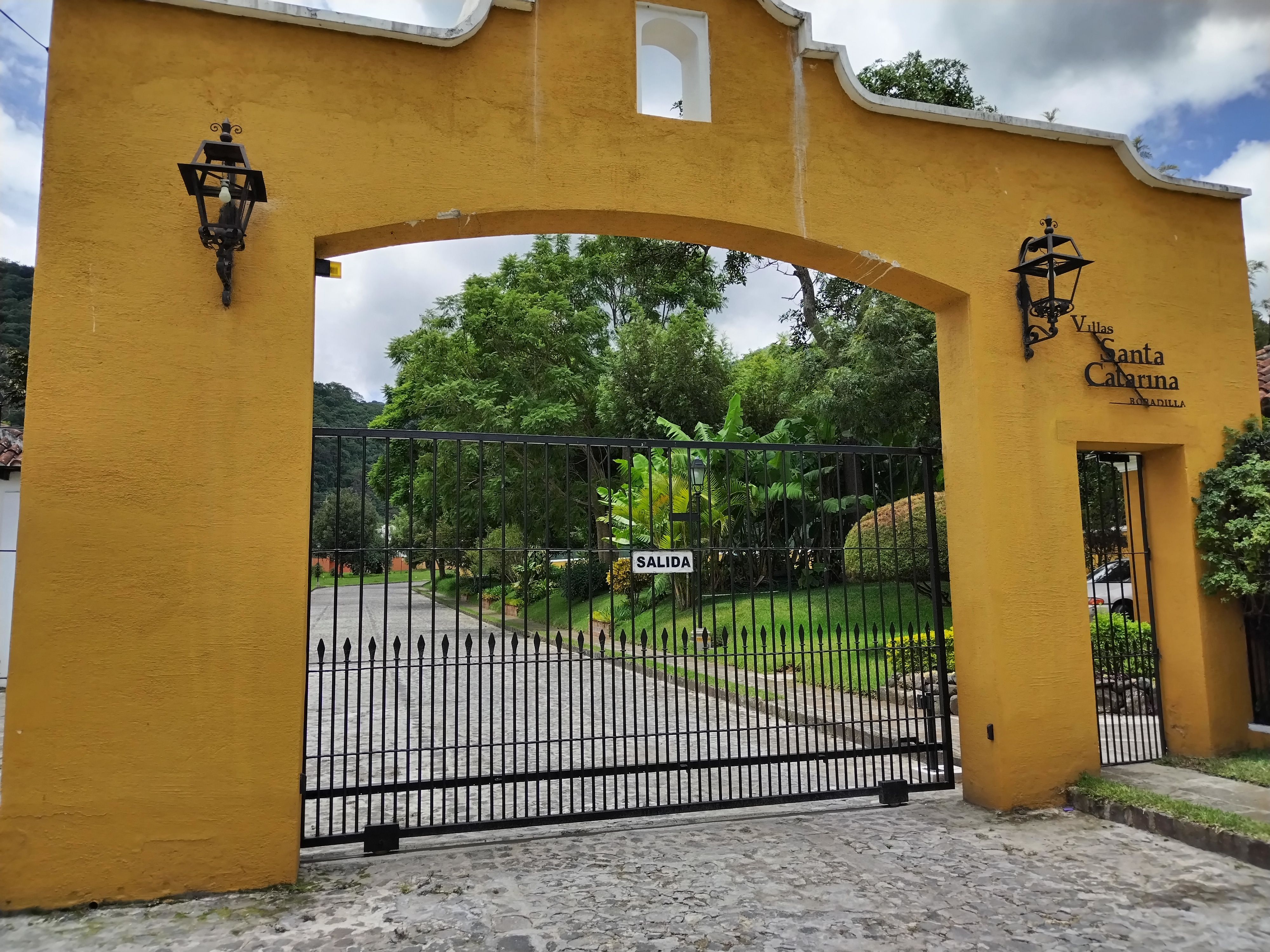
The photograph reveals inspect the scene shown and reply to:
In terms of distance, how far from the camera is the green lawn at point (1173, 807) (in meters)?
4.79

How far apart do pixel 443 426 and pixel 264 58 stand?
66.6 feet

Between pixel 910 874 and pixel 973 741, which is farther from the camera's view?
pixel 973 741

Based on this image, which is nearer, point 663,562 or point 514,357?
point 663,562

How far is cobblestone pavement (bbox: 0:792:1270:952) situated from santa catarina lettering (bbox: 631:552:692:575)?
173 cm

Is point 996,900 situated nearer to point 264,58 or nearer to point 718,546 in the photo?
point 718,546

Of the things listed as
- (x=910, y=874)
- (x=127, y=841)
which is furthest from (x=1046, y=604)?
(x=127, y=841)

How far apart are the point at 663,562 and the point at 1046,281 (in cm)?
366

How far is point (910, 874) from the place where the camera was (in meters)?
4.64

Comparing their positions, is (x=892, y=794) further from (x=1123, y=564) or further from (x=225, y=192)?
(x=225, y=192)

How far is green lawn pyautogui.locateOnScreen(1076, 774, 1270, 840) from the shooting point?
4.79 meters

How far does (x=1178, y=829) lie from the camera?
5.04 meters

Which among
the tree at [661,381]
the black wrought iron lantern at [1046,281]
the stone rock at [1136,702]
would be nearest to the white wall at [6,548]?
the tree at [661,381]

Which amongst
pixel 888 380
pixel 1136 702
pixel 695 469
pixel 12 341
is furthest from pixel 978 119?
pixel 12 341

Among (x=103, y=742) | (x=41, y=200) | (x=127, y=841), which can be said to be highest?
(x=41, y=200)
